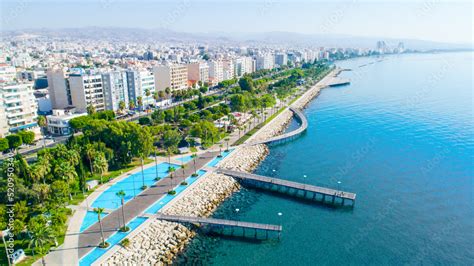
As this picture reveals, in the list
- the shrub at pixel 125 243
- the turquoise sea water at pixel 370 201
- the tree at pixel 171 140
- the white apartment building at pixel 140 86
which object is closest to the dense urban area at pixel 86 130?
the tree at pixel 171 140

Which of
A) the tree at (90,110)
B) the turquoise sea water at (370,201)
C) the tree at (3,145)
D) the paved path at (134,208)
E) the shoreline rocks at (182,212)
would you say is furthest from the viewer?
the tree at (90,110)

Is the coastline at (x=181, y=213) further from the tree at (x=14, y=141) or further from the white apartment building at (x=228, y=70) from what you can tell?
the white apartment building at (x=228, y=70)

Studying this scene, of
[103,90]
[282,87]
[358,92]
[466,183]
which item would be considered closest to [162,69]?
[103,90]

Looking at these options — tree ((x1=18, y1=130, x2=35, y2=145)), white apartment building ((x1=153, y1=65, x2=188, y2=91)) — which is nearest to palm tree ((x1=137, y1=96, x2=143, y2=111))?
white apartment building ((x1=153, y1=65, x2=188, y2=91))

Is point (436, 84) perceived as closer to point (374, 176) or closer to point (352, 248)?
point (374, 176)

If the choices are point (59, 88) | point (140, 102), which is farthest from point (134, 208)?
point (59, 88)

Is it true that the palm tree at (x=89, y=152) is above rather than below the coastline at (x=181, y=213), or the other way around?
above
